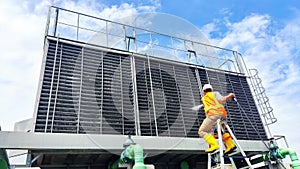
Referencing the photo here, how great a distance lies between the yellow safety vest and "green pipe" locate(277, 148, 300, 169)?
236 cm

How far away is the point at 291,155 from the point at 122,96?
15.2ft

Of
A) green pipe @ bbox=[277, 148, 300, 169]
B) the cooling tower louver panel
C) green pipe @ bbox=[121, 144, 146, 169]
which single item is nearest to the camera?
green pipe @ bbox=[121, 144, 146, 169]

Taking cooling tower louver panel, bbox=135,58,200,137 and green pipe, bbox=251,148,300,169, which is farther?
cooling tower louver panel, bbox=135,58,200,137

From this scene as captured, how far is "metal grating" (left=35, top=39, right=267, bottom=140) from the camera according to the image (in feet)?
17.7

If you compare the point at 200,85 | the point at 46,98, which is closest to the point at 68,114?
the point at 46,98

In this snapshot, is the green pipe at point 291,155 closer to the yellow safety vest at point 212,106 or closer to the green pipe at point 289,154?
the green pipe at point 289,154

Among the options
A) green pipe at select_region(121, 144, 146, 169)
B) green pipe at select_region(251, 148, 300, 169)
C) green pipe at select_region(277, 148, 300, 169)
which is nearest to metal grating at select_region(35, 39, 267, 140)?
green pipe at select_region(251, 148, 300, 169)

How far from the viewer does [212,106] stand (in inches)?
152

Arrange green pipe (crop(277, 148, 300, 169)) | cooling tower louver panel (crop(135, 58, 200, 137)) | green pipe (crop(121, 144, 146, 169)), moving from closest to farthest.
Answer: green pipe (crop(121, 144, 146, 169)), green pipe (crop(277, 148, 300, 169)), cooling tower louver panel (crop(135, 58, 200, 137))

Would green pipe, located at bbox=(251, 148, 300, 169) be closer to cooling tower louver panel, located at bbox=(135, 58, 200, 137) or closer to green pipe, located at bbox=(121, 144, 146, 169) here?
cooling tower louver panel, located at bbox=(135, 58, 200, 137)

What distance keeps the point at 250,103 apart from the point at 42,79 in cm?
740

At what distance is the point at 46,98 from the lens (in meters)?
5.33

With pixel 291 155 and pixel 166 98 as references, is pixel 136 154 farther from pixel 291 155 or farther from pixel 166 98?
pixel 291 155

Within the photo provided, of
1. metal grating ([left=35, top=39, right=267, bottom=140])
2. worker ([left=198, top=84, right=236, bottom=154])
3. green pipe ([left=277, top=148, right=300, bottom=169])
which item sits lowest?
green pipe ([left=277, top=148, right=300, bottom=169])
